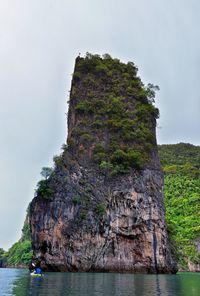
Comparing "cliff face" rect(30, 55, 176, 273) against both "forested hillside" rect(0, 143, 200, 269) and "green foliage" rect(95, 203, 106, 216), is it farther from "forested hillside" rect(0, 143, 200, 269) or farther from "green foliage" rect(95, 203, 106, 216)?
"forested hillside" rect(0, 143, 200, 269)

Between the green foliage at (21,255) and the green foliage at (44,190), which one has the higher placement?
the green foliage at (44,190)

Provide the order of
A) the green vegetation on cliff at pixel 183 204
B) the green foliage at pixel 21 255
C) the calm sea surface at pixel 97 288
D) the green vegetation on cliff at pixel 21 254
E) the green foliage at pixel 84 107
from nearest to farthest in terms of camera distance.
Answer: the calm sea surface at pixel 97 288, the green foliage at pixel 84 107, the green vegetation on cliff at pixel 183 204, the green foliage at pixel 21 255, the green vegetation on cliff at pixel 21 254

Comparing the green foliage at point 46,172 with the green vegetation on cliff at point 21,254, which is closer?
the green foliage at point 46,172

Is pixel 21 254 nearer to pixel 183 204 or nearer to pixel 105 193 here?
pixel 183 204

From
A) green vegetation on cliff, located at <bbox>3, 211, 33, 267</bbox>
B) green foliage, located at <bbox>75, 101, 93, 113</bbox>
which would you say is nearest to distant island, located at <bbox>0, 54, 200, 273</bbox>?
green foliage, located at <bbox>75, 101, 93, 113</bbox>

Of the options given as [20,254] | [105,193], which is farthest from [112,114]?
[20,254]

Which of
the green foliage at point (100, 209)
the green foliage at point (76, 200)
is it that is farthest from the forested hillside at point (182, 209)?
the green foliage at point (76, 200)

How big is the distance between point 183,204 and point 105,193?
107ft

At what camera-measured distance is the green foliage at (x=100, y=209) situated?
1580 inches

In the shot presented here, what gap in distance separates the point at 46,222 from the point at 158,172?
15.1 meters

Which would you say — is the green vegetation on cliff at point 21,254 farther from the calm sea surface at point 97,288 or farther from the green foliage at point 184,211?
the calm sea surface at point 97,288

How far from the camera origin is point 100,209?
40.2 meters

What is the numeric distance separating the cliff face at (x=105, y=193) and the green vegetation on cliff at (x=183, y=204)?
321 inches

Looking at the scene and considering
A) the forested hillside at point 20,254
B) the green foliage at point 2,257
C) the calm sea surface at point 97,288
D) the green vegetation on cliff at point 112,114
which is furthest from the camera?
the green foliage at point 2,257
